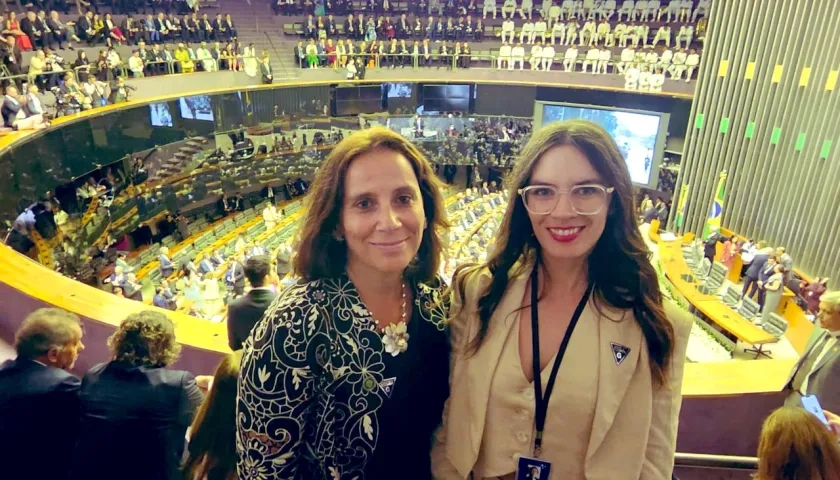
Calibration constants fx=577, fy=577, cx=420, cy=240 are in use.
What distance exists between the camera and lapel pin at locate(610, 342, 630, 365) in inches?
58.4

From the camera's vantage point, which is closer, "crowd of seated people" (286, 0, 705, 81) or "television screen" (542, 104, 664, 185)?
"television screen" (542, 104, 664, 185)

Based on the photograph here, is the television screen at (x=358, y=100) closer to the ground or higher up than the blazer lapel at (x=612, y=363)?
closer to the ground

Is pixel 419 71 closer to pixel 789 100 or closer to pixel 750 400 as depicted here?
pixel 789 100

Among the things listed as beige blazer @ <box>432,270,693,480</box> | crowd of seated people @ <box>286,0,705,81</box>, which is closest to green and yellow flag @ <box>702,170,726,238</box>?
crowd of seated people @ <box>286,0,705,81</box>

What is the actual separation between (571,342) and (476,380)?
269 mm

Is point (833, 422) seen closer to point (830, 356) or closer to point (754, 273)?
point (830, 356)

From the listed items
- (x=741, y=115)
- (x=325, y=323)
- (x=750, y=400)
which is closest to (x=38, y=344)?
(x=325, y=323)

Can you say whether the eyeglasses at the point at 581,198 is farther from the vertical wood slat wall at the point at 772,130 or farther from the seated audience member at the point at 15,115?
the vertical wood slat wall at the point at 772,130

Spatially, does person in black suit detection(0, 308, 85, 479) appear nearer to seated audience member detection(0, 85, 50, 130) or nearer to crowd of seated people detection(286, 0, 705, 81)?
seated audience member detection(0, 85, 50, 130)

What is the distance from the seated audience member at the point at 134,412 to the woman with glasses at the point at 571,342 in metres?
1.07

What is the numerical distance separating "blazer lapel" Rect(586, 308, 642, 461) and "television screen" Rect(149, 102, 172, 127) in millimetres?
13120

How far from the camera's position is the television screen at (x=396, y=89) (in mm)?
19312

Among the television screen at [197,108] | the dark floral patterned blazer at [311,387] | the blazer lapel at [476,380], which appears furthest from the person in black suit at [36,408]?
the television screen at [197,108]

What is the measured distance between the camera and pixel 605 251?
1.57 metres
